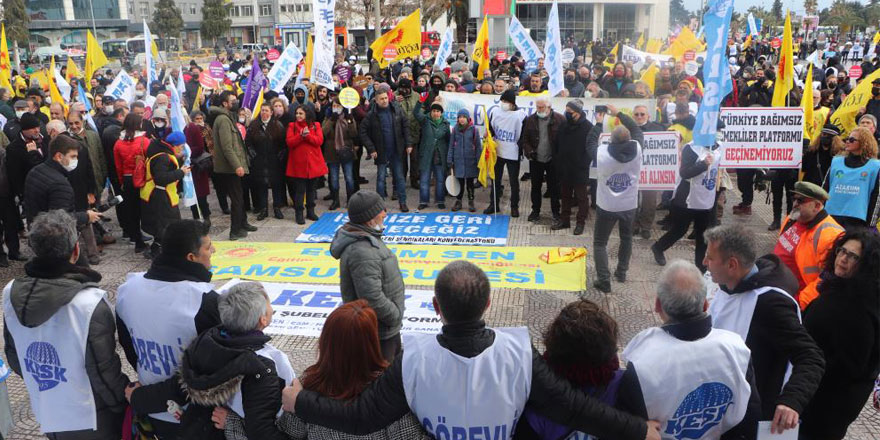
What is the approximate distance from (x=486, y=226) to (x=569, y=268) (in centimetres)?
203

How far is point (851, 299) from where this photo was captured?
3166mm

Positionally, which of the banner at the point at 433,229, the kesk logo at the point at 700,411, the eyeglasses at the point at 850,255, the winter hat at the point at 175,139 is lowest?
the banner at the point at 433,229

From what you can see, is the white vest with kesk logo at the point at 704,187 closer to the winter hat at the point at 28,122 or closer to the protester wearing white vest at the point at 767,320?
the protester wearing white vest at the point at 767,320

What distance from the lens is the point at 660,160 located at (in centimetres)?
815

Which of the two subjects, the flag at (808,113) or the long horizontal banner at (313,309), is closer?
the long horizontal banner at (313,309)

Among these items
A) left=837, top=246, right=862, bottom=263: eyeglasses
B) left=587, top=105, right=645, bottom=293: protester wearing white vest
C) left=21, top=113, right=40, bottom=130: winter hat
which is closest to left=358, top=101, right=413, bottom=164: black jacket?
left=587, top=105, right=645, bottom=293: protester wearing white vest

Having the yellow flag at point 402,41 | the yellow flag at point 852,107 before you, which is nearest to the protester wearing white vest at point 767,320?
the yellow flag at point 852,107

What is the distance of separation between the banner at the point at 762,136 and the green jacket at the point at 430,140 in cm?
404

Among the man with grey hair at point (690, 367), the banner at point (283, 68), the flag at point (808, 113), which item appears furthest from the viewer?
the banner at point (283, 68)

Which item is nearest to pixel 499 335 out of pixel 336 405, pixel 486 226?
pixel 336 405

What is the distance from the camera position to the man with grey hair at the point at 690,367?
2549mm

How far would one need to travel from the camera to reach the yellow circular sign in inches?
394

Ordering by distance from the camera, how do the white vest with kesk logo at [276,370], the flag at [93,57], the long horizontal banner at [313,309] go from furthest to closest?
1. the flag at [93,57]
2. the long horizontal banner at [313,309]
3. the white vest with kesk logo at [276,370]

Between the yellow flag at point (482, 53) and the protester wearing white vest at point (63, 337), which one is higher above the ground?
the yellow flag at point (482, 53)
